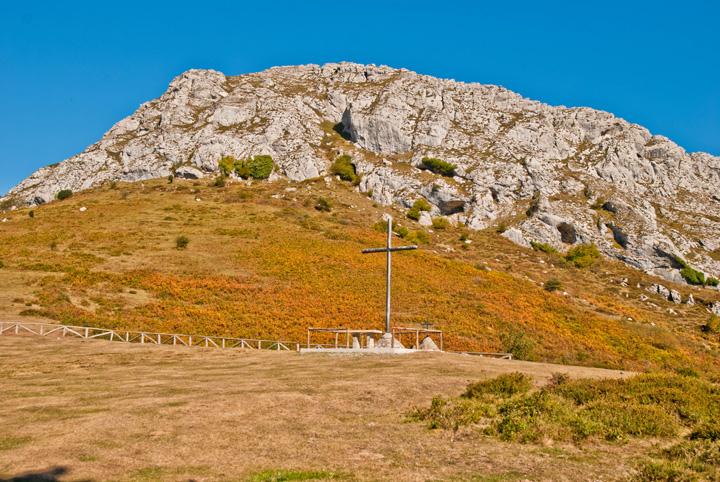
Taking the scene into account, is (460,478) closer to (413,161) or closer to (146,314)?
(146,314)

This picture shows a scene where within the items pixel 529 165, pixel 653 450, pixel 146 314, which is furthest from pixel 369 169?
pixel 653 450

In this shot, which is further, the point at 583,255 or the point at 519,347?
the point at 583,255

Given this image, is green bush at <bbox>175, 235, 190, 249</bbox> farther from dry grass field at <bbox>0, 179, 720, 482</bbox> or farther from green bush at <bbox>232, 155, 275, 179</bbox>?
green bush at <bbox>232, 155, 275, 179</bbox>

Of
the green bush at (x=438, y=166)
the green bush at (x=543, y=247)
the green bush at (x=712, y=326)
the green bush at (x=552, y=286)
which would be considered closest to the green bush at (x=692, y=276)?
the green bush at (x=543, y=247)

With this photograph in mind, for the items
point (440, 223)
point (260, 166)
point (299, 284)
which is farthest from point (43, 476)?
point (260, 166)

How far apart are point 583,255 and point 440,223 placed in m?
26.8

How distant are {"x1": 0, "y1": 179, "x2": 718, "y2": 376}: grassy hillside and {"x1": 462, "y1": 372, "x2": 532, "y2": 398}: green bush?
21394 mm

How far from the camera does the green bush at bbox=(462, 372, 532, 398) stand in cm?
1606

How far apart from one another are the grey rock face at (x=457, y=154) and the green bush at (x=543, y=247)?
182 centimetres

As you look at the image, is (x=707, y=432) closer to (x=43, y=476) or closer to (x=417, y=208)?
(x=43, y=476)

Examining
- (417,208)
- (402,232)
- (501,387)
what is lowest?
(501,387)

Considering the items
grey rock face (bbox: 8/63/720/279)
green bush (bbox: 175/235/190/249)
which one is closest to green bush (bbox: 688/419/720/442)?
green bush (bbox: 175/235/190/249)

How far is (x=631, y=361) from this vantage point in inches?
1875

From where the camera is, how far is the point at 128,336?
37.9 meters
